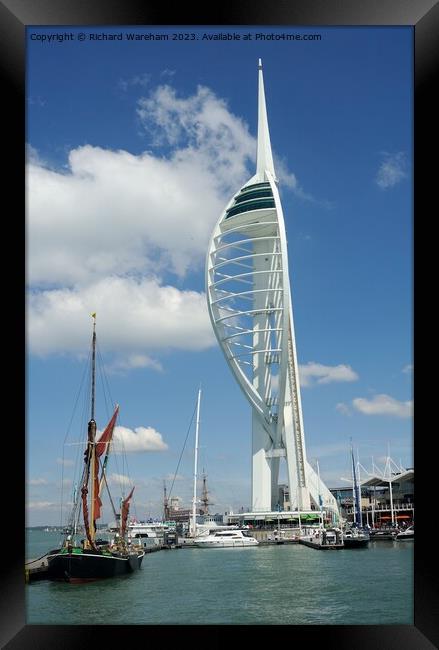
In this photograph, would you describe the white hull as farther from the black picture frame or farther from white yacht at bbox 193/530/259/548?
the black picture frame

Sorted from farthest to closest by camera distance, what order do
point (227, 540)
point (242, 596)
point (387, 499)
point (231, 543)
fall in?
1. point (387, 499)
2. point (227, 540)
3. point (231, 543)
4. point (242, 596)

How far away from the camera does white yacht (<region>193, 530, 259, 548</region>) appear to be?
85.0 ft

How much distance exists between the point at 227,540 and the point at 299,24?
2333 cm

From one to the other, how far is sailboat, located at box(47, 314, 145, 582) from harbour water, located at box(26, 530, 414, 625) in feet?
0.78

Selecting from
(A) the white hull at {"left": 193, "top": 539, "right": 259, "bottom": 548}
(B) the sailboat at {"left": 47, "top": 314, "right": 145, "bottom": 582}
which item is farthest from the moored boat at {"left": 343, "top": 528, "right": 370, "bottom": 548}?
(B) the sailboat at {"left": 47, "top": 314, "right": 145, "bottom": 582}

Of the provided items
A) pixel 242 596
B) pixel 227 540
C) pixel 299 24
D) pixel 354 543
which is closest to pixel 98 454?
pixel 242 596

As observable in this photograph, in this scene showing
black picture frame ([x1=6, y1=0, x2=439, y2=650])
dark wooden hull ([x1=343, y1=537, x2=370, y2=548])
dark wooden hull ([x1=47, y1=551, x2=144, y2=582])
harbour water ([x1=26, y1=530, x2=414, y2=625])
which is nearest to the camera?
black picture frame ([x1=6, y1=0, x2=439, y2=650])

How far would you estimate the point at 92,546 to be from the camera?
12328 mm

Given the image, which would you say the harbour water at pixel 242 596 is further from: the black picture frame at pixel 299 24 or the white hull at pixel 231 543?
the white hull at pixel 231 543

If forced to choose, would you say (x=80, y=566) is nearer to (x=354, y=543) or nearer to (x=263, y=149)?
(x=354, y=543)

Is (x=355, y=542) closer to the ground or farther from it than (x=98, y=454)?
closer to the ground
